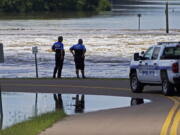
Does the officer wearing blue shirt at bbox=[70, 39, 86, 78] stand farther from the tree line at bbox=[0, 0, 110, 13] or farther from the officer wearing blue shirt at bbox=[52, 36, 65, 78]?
the tree line at bbox=[0, 0, 110, 13]

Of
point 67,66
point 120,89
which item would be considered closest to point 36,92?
point 120,89

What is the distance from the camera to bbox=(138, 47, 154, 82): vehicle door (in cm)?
2595

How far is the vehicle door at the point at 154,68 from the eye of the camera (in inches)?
990

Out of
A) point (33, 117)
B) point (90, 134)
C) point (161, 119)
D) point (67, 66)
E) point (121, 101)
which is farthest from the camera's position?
point (67, 66)

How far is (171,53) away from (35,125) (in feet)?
27.5

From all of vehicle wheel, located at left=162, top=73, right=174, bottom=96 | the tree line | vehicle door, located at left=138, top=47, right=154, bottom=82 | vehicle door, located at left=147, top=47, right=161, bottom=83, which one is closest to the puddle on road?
vehicle wheel, located at left=162, top=73, right=174, bottom=96

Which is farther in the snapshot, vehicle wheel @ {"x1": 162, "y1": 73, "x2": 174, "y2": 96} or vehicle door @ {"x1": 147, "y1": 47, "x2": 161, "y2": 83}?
vehicle door @ {"x1": 147, "y1": 47, "x2": 161, "y2": 83}

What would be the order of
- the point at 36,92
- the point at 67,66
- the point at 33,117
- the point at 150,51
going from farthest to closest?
the point at 67,66, the point at 36,92, the point at 150,51, the point at 33,117

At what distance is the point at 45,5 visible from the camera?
583ft

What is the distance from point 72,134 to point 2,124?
Answer: 353cm

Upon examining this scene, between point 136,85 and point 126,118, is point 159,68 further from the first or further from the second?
point 126,118

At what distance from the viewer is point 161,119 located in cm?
1781

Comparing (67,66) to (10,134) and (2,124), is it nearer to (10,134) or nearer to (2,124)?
(2,124)

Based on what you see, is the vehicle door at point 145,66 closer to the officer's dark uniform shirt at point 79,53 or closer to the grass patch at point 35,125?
the grass patch at point 35,125
